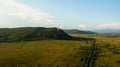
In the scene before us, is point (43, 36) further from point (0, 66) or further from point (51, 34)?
point (0, 66)

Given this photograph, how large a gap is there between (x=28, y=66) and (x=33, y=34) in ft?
406

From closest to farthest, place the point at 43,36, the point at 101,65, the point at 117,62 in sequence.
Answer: the point at 101,65, the point at 117,62, the point at 43,36

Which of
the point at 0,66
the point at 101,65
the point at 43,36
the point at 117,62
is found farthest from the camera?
the point at 43,36

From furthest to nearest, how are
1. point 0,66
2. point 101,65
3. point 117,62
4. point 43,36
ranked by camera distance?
point 43,36 → point 117,62 → point 101,65 → point 0,66

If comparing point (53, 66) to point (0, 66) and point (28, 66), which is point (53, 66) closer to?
point (28, 66)

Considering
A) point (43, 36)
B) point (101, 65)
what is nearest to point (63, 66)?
point (101, 65)

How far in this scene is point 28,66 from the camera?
56.3 meters

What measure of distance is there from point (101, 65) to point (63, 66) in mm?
11304

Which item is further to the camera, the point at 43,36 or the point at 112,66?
the point at 43,36

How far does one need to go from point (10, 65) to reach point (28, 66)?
5277mm

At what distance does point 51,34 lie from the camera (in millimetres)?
184625

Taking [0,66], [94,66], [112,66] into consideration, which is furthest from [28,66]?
[112,66]

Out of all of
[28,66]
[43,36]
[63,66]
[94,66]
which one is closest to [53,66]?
[63,66]

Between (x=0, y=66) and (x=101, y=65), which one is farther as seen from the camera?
(x=101, y=65)
